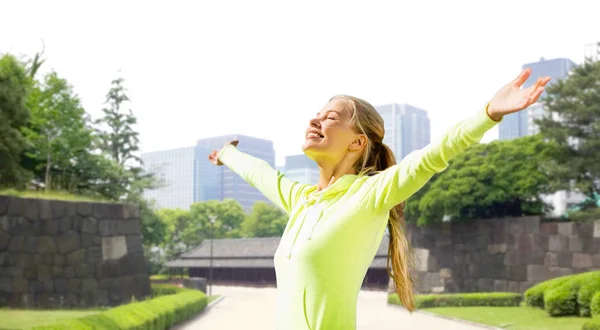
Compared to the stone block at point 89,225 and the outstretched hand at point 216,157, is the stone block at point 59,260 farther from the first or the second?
the outstretched hand at point 216,157

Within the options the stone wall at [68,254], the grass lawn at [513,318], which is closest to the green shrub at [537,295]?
the grass lawn at [513,318]

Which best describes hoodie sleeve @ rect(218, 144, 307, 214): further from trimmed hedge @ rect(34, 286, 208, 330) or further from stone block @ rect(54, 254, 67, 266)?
stone block @ rect(54, 254, 67, 266)

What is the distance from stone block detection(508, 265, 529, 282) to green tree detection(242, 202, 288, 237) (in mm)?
17353

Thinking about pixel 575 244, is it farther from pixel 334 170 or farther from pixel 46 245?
pixel 334 170

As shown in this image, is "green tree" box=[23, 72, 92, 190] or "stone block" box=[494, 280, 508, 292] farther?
"stone block" box=[494, 280, 508, 292]

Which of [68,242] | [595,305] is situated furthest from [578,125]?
[68,242]

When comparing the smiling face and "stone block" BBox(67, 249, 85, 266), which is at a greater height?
the smiling face

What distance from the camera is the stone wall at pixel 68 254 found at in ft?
40.5

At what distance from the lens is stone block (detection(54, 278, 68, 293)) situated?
12.9 m

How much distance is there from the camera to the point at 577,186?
15461 mm

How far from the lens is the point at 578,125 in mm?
15555

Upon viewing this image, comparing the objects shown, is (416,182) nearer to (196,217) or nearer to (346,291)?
(346,291)

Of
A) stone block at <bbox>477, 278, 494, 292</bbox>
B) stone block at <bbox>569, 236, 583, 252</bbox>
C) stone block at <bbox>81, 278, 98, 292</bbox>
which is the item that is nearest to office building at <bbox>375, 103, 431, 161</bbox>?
stone block at <bbox>477, 278, 494, 292</bbox>

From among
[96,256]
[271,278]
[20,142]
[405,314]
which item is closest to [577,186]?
[405,314]
